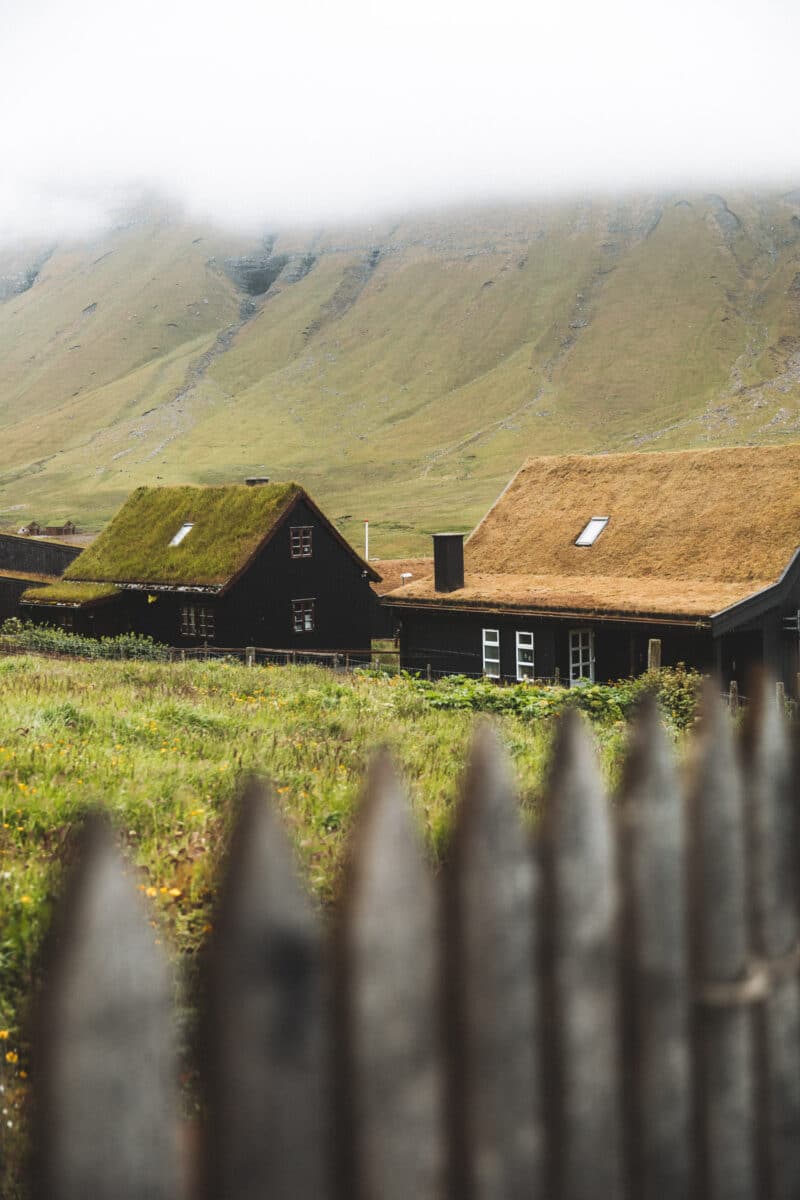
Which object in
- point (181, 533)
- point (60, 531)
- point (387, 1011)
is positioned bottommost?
point (387, 1011)

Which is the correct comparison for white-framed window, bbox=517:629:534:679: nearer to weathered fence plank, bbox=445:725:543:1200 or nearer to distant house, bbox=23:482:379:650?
distant house, bbox=23:482:379:650

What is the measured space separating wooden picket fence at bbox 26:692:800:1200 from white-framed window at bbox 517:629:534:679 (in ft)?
82.5

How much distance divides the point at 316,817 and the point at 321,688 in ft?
26.5

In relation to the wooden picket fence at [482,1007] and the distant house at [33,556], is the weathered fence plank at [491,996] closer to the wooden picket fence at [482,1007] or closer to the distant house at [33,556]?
the wooden picket fence at [482,1007]

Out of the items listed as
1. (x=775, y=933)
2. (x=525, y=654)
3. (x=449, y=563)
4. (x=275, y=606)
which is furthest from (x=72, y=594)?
(x=775, y=933)

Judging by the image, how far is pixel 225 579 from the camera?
3638cm

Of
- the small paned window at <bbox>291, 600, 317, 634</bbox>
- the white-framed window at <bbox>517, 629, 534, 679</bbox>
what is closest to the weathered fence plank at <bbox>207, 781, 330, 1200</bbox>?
the white-framed window at <bbox>517, 629, 534, 679</bbox>

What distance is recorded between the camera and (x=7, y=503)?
640 ft

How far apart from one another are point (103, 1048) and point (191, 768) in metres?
6.53

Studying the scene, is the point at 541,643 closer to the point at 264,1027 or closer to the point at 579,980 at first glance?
the point at 579,980

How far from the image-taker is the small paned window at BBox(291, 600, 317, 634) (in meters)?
39.3

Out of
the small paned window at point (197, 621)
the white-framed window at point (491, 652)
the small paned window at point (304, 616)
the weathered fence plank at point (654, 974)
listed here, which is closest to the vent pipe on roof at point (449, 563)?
the white-framed window at point (491, 652)

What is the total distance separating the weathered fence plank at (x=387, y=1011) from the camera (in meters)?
1.65

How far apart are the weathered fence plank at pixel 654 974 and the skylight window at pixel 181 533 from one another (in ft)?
128
